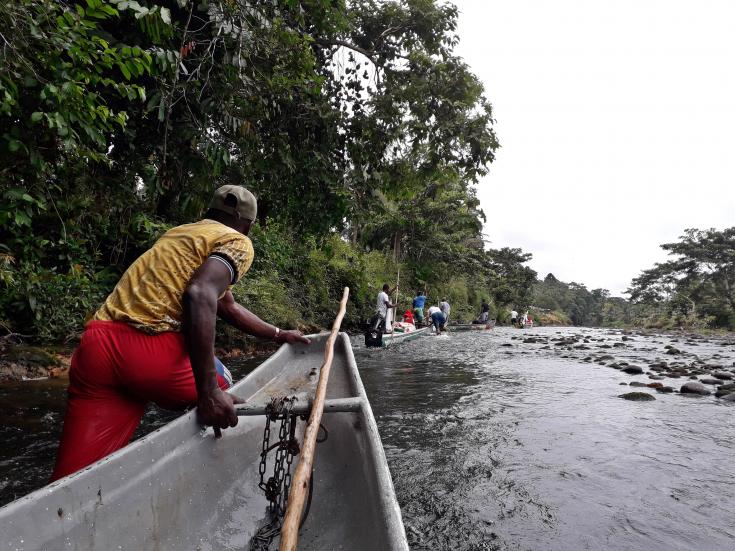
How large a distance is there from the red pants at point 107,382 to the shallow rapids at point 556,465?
1.69m

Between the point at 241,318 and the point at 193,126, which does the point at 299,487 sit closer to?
the point at 241,318

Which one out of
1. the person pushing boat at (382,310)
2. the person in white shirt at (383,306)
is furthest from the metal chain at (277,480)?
the person in white shirt at (383,306)

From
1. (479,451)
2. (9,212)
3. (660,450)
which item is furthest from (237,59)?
(660,450)

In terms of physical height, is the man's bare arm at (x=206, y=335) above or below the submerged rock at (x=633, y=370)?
above

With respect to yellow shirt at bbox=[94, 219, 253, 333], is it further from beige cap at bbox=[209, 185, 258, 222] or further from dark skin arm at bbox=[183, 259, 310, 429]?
beige cap at bbox=[209, 185, 258, 222]

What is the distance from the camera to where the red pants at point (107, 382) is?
2008mm

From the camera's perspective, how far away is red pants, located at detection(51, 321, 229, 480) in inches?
79.0

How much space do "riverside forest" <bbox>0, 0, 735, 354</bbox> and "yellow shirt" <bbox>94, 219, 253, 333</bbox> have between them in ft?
5.88

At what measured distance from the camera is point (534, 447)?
13.6ft

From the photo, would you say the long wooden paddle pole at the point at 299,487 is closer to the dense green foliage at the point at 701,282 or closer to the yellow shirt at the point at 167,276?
the yellow shirt at the point at 167,276

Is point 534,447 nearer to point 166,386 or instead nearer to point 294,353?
point 294,353

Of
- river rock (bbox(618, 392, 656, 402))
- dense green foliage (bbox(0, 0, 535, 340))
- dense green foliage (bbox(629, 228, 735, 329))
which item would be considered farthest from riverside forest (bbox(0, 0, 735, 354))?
dense green foliage (bbox(629, 228, 735, 329))

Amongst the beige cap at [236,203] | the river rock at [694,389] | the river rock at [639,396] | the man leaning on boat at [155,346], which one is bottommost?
the river rock at [639,396]

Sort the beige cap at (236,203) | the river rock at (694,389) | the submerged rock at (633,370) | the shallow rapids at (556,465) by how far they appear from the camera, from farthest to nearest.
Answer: the submerged rock at (633,370) → the river rock at (694,389) → the shallow rapids at (556,465) → the beige cap at (236,203)
